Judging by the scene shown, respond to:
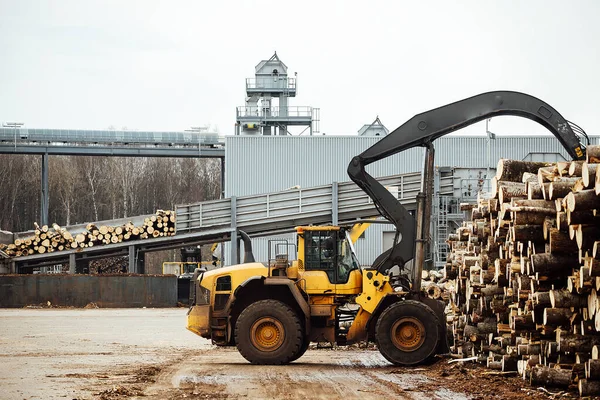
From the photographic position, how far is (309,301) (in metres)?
17.9

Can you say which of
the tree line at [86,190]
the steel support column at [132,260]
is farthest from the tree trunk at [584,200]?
the tree line at [86,190]

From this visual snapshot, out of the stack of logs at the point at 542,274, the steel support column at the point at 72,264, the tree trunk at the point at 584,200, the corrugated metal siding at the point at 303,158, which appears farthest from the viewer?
the corrugated metal siding at the point at 303,158

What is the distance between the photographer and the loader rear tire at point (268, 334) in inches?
688

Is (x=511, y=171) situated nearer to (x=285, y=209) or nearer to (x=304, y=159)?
Result: (x=285, y=209)

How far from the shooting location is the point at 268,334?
694 inches

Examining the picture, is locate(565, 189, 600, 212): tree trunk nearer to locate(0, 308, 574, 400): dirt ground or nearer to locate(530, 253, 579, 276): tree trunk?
locate(530, 253, 579, 276): tree trunk

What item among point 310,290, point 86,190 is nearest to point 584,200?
point 310,290

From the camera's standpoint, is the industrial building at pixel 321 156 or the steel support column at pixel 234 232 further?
the industrial building at pixel 321 156

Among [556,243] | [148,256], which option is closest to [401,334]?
[556,243]

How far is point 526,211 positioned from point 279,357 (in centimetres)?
659

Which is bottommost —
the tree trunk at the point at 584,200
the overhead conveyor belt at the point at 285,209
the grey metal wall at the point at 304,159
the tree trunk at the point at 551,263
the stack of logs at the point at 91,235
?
the tree trunk at the point at 551,263

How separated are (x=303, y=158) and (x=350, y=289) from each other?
3135cm

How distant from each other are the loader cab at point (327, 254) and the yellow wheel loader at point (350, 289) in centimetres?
2

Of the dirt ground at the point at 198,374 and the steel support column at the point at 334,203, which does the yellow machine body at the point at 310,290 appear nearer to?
the dirt ground at the point at 198,374
